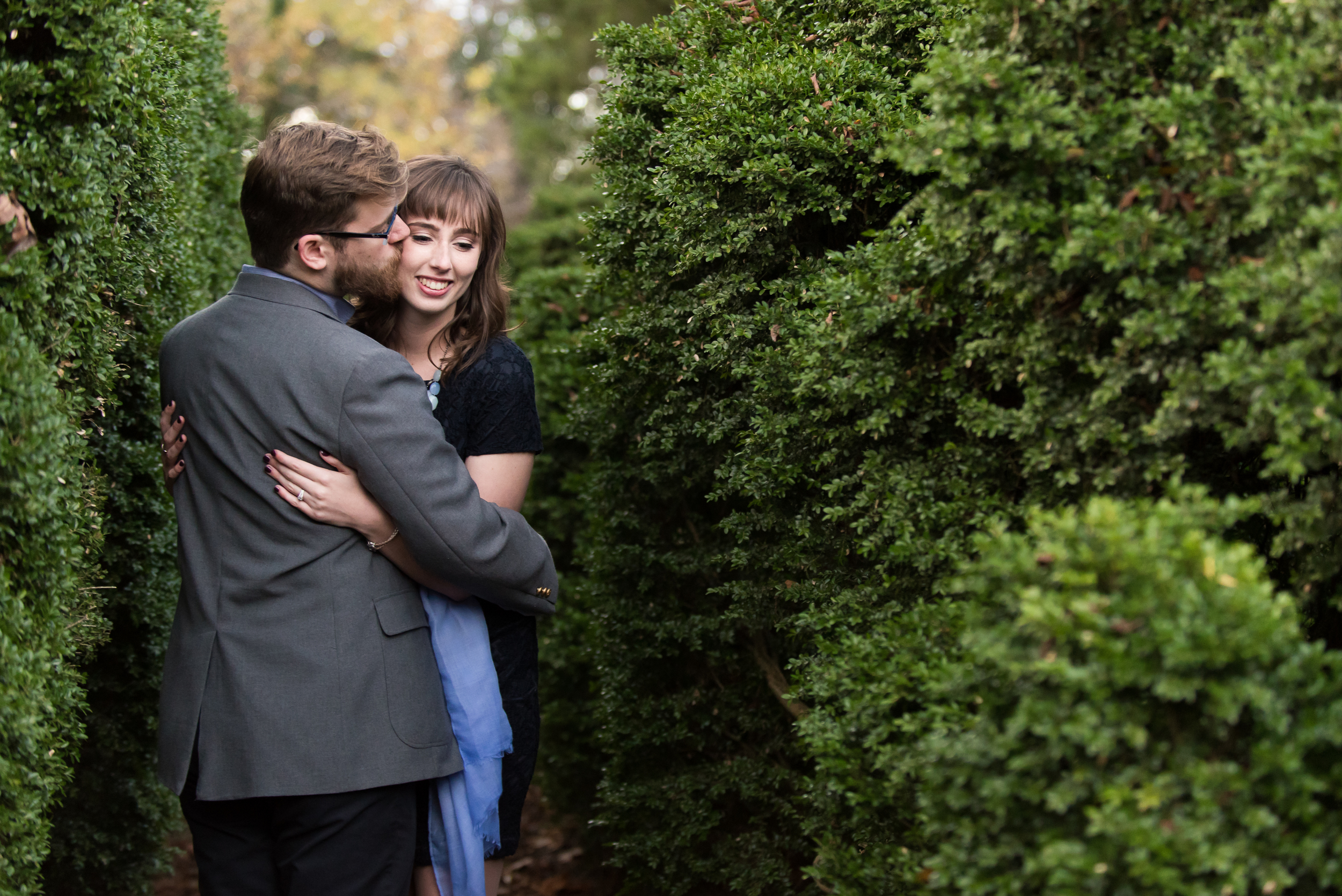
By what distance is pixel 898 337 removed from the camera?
2.18m

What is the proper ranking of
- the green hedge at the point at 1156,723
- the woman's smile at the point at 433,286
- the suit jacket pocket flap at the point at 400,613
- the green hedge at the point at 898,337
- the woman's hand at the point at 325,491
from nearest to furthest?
the green hedge at the point at 1156,723
the green hedge at the point at 898,337
the woman's hand at the point at 325,491
the suit jacket pocket flap at the point at 400,613
the woman's smile at the point at 433,286

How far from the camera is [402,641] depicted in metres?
2.45

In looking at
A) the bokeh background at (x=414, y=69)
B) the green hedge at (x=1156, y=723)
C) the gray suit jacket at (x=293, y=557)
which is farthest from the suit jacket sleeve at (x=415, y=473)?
the bokeh background at (x=414, y=69)

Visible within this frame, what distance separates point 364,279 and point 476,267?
22.5 inches

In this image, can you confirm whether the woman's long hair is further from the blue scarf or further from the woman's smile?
the blue scarf

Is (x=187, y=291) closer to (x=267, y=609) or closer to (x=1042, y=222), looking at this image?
(x=267, y=609)

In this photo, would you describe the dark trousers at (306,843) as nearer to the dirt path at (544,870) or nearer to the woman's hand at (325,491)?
the woman's hand at (325,491)

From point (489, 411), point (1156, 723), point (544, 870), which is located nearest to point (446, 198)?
point (489, 411)

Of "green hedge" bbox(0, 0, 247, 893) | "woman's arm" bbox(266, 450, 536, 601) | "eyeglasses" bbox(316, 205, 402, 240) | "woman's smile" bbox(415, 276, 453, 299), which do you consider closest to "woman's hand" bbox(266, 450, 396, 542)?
"woman's arm" bbox(266, 450, 536, 601)

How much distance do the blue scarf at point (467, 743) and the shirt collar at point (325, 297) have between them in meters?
0.69

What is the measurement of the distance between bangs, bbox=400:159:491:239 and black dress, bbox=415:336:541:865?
36 centimetres

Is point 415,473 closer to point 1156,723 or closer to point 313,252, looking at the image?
point 313,252

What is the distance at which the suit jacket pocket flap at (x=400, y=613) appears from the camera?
2404mm

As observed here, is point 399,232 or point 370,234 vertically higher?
point 399,232
